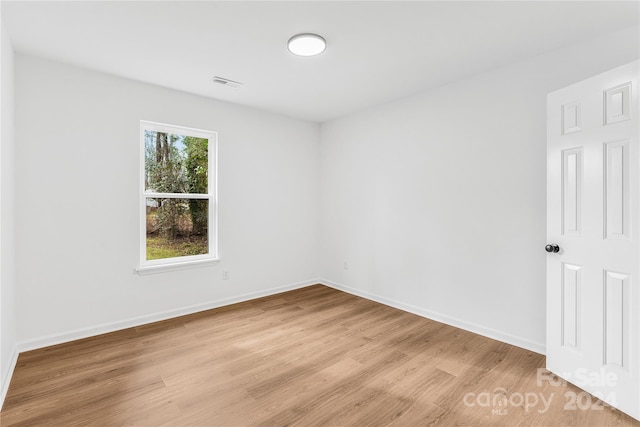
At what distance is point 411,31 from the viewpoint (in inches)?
89.1

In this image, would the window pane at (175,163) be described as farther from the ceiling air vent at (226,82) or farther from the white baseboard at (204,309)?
the white baseboard at (204,309)

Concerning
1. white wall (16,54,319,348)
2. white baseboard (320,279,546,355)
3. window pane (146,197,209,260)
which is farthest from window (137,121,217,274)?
white baseboard (320,279,546,355)

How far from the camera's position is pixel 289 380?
7.29 feet

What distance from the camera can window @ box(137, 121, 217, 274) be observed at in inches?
132

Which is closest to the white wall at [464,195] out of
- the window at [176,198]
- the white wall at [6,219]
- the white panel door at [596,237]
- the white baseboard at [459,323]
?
the white baseboard at [459,323]

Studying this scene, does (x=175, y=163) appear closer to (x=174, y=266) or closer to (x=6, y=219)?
(x=174, y=266)

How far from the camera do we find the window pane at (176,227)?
3.41 metres

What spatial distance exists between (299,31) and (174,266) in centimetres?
274

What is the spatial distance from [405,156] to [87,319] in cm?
377

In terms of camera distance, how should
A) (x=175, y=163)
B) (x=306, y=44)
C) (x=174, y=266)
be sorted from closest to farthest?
1. (x=306, y=44)
2. (x=174, y=266)
3. (x=175, y=163)

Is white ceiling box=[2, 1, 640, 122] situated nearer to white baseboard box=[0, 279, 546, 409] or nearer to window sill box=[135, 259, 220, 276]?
window sill box=[135, 259, 220, 276]

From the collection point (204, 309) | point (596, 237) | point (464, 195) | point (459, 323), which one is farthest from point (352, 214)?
point (596, 237)

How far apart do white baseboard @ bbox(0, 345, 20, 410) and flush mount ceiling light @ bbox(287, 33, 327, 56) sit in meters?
3.11

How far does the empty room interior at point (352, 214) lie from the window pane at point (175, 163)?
2cm
